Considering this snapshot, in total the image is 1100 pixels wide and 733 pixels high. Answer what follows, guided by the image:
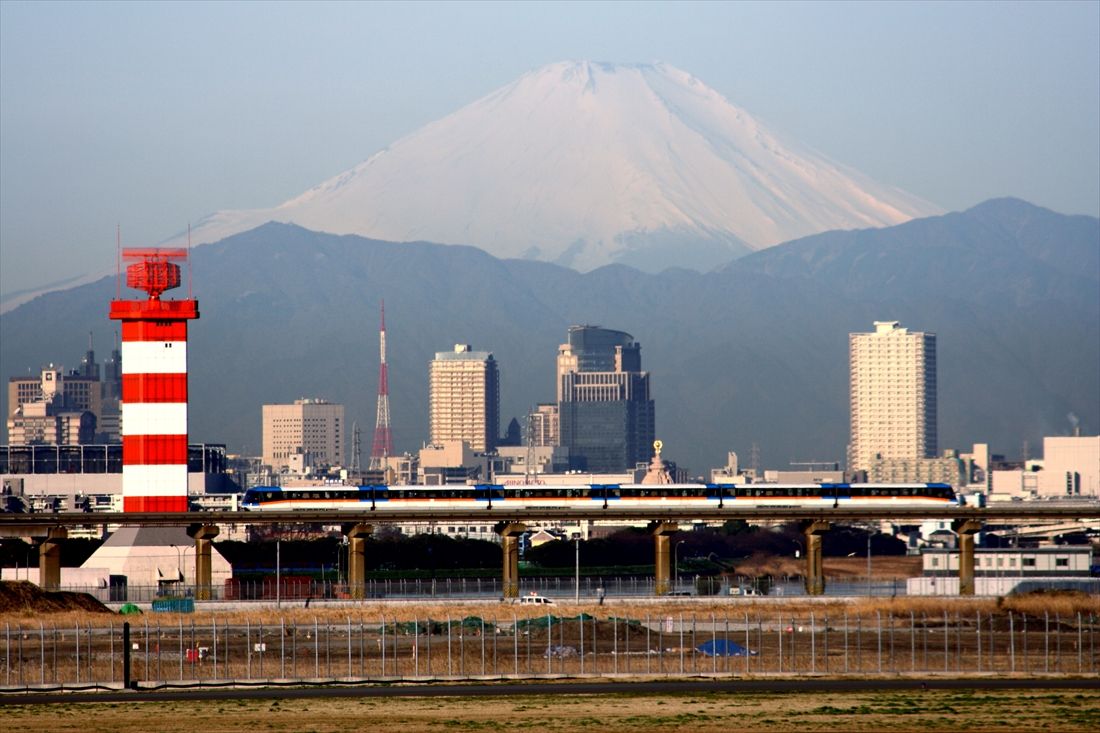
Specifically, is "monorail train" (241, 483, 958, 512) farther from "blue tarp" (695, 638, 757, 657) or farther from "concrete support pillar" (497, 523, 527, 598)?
"blue tarp" (695, 638, 757, 657)

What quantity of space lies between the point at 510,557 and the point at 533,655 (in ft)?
148

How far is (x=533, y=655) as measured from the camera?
263ft

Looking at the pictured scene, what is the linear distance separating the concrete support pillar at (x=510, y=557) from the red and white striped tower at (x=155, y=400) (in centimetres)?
2500

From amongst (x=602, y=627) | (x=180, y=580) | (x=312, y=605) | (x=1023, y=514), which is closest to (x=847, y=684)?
(x=602, y=627)

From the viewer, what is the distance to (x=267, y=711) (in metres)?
63.2

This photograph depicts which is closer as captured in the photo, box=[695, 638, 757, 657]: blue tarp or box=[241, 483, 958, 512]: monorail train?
box=[695, 638, 757, 657]: blue tarp

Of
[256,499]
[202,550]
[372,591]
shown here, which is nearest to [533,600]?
[202,550]

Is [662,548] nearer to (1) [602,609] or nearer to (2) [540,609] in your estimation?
(1) [602,609]

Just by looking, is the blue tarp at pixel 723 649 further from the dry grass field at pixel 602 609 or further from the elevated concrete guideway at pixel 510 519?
the elevated concrete guideway at pixel 510 519

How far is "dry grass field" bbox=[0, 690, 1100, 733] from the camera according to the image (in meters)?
58.9

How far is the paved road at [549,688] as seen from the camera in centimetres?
6775

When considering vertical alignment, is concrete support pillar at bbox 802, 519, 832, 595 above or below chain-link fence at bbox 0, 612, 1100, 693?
above

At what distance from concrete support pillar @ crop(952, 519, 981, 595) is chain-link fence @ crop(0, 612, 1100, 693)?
30.0 m

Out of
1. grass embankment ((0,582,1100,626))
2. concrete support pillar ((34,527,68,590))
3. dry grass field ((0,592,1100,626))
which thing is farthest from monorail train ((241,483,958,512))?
grass embankment ((0,582,1100,626))
